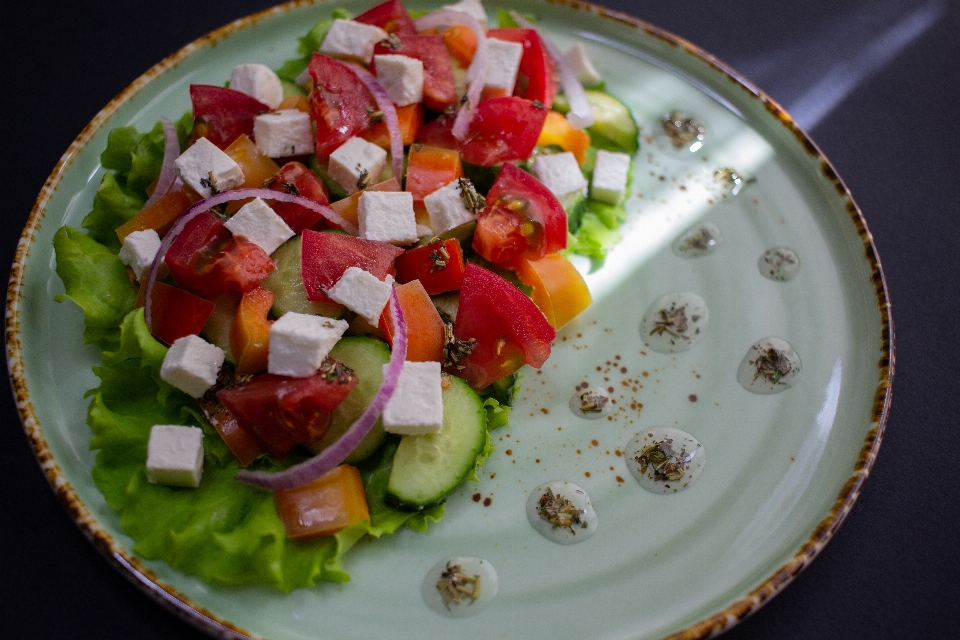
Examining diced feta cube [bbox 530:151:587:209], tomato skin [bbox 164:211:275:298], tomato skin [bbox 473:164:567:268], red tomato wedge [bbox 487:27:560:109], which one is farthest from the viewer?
red tomato wedge [bbox 487:27:560:109]

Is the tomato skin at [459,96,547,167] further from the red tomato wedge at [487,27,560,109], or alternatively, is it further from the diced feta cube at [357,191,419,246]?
the diced feta cube at [357,191,419,246]

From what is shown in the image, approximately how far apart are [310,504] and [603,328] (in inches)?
48.9

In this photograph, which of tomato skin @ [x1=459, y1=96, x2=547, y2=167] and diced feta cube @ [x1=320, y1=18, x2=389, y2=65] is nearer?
tomato skin @ [x1=459, y1=96, x2=547, y2=167]

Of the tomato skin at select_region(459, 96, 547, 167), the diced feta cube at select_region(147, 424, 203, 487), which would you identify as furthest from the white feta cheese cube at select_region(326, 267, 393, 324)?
the tomato skin at select_region(459, 96, 547, 167)

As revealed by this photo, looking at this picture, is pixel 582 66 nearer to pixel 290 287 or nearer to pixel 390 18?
pixel 390 18

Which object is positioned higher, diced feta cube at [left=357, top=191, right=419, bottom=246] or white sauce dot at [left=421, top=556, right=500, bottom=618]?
diced feta cube at [left=357, top=191, right=419, bottom=246]

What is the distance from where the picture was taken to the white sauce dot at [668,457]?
2.37 m

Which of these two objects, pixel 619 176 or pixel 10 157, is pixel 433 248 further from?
pixel 10 157

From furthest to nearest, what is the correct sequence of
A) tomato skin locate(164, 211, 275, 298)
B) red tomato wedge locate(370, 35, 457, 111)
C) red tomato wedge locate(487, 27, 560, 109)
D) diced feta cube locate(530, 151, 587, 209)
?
red tomato wedge locate(487, 27, 560, 109)
red tomato wedge locate(370, 35, 457, 111)
diced feta cube locate(530, 151, 587, 209)
tomato skin locate(164, 211, 275, 298)

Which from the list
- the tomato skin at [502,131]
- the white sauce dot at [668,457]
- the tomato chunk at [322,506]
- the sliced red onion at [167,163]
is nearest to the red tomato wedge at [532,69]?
the tomato skin at [502,131]

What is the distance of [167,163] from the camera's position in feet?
9.00

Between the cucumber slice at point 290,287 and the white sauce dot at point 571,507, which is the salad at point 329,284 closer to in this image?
the cucumber slice at point 290,287

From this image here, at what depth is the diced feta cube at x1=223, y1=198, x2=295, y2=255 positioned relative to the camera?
2.45 meters

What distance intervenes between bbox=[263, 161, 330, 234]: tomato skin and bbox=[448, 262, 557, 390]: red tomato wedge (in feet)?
2.01
